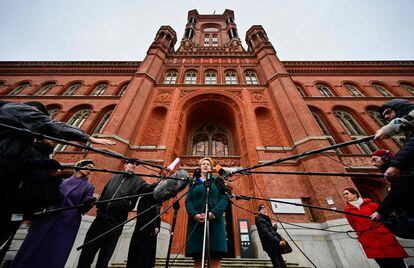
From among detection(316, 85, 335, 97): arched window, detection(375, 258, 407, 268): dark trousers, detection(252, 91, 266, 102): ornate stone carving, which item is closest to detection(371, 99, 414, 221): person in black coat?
detection(375, 258, 407, 268): dark trousers

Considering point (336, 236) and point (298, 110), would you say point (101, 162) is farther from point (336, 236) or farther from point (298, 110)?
point (298, 110)

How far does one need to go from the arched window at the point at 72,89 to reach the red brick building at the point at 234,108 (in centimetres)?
8

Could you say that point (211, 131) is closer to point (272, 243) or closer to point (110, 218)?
point (272, 243)

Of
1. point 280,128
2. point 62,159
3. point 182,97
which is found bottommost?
point 62,159

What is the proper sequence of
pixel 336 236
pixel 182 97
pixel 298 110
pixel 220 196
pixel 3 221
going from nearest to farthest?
pixel 3 221
pixel 220 196
pixel 336 236
pixel 298 110
pixel 182 97

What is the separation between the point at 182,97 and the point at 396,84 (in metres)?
17.7

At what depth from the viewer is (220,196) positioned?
2.72 metres

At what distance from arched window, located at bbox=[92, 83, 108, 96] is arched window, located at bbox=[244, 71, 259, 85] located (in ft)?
38.1

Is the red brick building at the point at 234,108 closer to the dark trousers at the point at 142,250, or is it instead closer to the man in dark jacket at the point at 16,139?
the dark trousers at the point at 142,250

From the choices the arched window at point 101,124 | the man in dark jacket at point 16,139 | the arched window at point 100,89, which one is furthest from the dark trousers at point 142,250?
the arched window at point 100,89

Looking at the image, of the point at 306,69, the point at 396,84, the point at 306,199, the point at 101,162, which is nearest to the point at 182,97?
the point at 101,162

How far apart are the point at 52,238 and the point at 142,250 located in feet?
4.71

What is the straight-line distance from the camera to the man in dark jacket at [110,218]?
2834 mm

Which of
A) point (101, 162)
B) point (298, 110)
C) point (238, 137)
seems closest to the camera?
point (101, 162)
